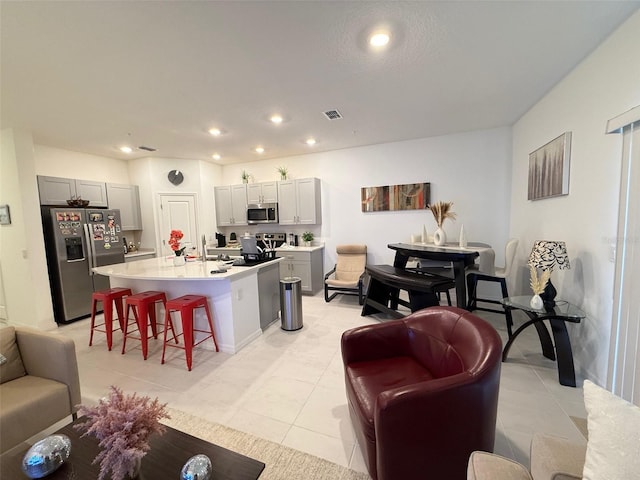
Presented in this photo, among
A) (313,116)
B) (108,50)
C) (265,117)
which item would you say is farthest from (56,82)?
(313,116)

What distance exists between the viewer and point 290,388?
2.25m

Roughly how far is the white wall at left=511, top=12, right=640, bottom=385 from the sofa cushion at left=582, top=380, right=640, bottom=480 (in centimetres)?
182

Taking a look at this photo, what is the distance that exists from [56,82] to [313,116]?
256cm

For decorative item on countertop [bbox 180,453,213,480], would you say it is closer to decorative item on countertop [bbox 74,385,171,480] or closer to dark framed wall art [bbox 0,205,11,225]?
decorative item on countertop [bbox 74,385,171,480]

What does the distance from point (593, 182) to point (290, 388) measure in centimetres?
311

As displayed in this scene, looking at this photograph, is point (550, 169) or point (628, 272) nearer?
point (628, 272)

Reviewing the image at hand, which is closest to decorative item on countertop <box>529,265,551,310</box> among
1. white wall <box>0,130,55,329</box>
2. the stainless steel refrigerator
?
the stainless steel refrigerator

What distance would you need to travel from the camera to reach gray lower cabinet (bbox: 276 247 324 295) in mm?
4824

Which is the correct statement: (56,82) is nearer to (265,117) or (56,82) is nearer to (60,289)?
(265,117)

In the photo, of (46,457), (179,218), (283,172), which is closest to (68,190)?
→ (179,218)

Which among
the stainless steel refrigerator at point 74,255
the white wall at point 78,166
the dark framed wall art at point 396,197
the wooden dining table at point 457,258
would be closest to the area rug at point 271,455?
the wooden dining table at point 457,258

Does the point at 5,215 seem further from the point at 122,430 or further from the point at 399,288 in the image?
the point at 399,288

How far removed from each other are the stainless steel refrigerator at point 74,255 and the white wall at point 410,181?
9.78ft

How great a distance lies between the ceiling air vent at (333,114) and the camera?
10.7 feet
